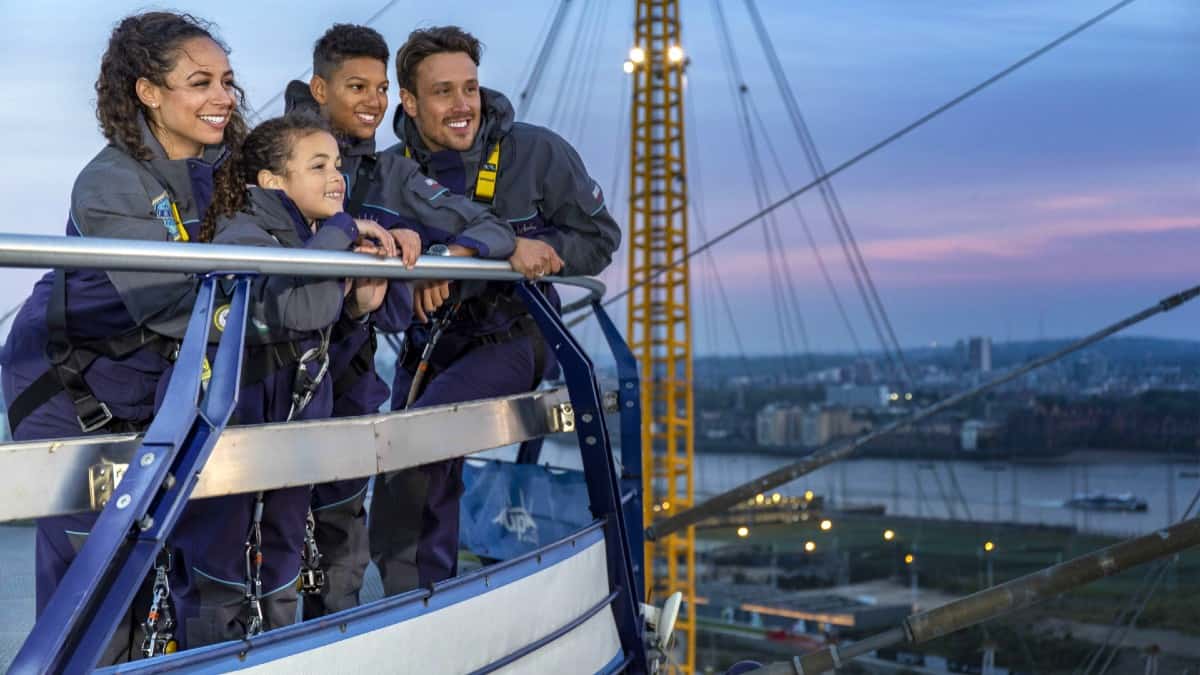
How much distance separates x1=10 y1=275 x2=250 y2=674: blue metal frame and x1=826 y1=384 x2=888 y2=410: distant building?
51738 millimetres

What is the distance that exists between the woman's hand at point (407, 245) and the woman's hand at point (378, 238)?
Answer: 2cm

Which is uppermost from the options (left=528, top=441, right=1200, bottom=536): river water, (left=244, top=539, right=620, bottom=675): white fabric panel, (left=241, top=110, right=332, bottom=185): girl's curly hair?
(left=241, top=110, right=332, bottom=185): girl's curly hair

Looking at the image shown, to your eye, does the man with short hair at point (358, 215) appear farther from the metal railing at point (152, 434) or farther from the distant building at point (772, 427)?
the distant building at point (772, 427)

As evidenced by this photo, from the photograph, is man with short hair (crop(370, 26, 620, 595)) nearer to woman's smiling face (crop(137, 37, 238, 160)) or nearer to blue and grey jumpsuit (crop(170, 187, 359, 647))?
blue and grey jumpsuit (crop(170, 187, 359, 647))

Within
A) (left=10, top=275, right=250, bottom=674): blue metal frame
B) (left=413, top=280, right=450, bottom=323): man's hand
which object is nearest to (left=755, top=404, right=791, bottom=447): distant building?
(left=413, top=280, right=450, bottom=323): man's hand

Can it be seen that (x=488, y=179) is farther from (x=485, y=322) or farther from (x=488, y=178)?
(x=485, y=322)

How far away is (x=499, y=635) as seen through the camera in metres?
2.95

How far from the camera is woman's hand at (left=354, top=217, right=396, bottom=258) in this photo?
278 cm

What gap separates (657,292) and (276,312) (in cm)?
3281

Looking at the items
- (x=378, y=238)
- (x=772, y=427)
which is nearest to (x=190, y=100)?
(x=378, y=238)

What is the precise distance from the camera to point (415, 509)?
377cm

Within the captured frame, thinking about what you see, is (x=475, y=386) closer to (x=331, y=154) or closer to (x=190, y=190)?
(x=331, y=154)

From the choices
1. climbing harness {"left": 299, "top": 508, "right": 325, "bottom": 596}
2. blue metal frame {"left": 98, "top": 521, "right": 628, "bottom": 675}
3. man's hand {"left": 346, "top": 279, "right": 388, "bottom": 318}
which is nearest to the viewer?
blue metal frame {"left": 98, "top": 521, "right": 628, "bottom": 675}

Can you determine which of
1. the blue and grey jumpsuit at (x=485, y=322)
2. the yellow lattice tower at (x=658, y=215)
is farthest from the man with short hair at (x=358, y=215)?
the yellow lattice tower at (x=658, y=215)
